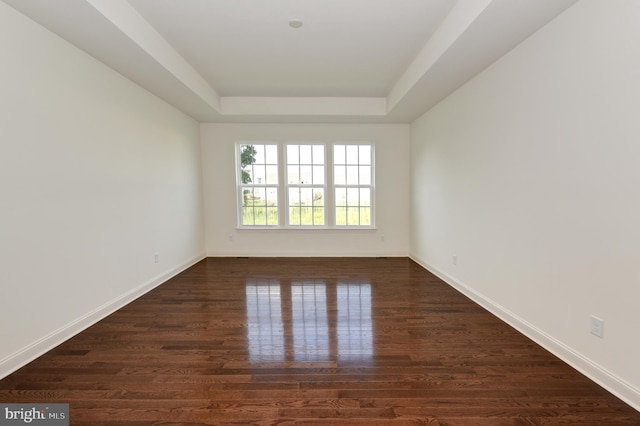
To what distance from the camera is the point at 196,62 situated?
3324 mm

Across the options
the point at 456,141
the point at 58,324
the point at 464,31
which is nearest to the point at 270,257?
the point at 58,324

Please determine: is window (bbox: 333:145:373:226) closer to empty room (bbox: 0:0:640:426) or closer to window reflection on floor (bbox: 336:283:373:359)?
empty room (bbox: 0:0:640:426)

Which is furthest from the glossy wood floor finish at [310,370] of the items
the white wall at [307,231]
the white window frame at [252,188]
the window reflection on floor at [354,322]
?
the white window frame at [252,188]

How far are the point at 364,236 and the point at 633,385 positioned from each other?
3.91m

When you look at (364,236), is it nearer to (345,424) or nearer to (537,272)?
(537,272)

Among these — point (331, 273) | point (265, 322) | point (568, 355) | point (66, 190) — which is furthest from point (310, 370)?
point (66, 190)

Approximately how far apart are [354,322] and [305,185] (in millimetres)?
3157

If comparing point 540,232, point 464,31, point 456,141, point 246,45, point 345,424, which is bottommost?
point 345,424

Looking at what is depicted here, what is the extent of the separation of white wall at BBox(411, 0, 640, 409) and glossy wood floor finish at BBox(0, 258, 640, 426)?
11.0 inches

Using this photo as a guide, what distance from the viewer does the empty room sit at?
167cm

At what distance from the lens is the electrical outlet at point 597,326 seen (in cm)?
178

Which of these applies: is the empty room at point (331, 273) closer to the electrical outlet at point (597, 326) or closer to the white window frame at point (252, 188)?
the electrical outlet at point (597, 326)

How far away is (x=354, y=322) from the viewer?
8.77 ft

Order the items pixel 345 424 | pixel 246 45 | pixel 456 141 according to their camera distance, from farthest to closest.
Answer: pixel 456 141
pixel 246 45
pixel 345 424
